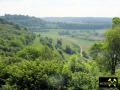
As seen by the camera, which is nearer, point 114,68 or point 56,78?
point 56,78

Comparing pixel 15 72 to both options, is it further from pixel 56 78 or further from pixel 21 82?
pixel 56 78

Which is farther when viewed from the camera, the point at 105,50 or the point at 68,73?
the point at 105,50

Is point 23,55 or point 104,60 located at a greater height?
point 104,60

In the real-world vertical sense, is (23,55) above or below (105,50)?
below

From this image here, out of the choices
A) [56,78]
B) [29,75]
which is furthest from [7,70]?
[56,78]

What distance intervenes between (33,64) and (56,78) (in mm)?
6578

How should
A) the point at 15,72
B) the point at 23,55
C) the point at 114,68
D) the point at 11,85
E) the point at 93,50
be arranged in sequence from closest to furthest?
the point at 11,85
the point at 15,72
the point at 114,68
the point at 93,50
the point at 23,55

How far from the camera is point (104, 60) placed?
62156mm

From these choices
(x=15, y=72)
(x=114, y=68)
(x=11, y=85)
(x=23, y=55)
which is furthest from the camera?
(x=23, y=55)

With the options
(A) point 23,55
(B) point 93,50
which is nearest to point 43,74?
(B) point 93,50

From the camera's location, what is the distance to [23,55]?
118 m

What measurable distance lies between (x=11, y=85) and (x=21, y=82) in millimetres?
1794

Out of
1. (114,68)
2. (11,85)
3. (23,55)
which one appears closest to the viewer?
(11,85)

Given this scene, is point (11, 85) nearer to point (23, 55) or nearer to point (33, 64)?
point (33, 64)
